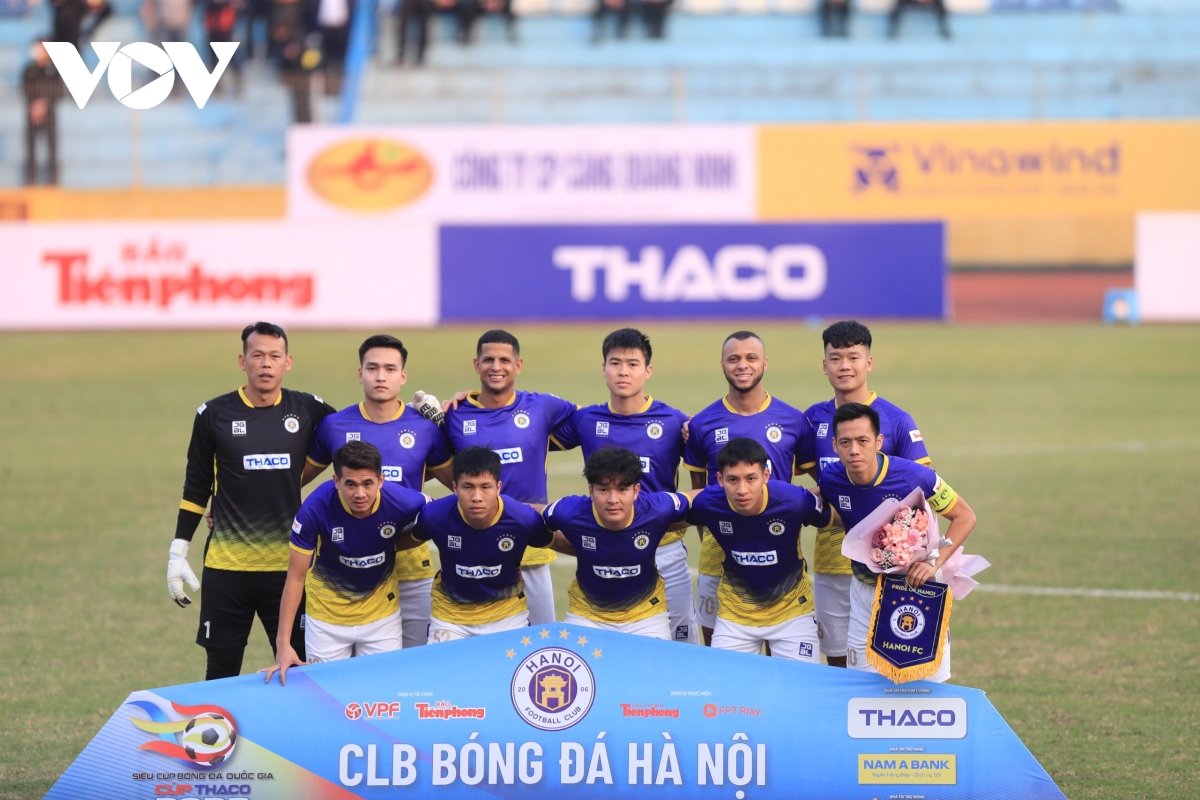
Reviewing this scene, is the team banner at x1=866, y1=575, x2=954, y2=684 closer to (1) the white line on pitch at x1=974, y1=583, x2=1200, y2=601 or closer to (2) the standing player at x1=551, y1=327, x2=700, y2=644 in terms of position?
(2) the standing player at x1=551, y1=327, x2=700, y2=644

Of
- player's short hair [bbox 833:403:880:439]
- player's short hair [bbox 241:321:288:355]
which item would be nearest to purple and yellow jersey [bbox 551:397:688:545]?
player's short hair [bbox 833:403:880:439]

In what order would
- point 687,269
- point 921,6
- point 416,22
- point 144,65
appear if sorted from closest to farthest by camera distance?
point 687,269 < point 144,65 < point 416,22 < point 921,6

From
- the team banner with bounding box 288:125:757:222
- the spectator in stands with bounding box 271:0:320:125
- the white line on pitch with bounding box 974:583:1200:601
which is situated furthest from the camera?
the spectator in stands with bounding box 271:0:320:125

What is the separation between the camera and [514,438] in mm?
8477

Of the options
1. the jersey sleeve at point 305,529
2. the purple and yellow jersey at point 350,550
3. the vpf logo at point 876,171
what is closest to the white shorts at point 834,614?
the purple and yellow jersey at point 350,550

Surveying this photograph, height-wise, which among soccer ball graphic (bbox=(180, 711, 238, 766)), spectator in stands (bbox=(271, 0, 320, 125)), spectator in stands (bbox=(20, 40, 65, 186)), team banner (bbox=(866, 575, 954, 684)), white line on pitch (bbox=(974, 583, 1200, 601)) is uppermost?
spectator in stands (bbox=(271, 0, 320, 125))

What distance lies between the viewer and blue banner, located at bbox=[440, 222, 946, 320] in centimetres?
2695

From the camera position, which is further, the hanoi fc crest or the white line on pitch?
the white line on pitch

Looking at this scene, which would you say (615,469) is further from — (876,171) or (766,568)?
(876,171)

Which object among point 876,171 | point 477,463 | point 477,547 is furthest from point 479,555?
point 876,171

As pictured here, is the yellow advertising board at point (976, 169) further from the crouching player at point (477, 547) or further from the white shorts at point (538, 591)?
the crouching player at point (477, 547)

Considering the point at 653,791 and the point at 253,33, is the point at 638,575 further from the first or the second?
the point at 253,33

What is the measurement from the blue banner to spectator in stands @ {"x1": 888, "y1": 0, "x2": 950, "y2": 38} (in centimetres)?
1069

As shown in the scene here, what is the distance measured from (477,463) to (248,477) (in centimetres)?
157
